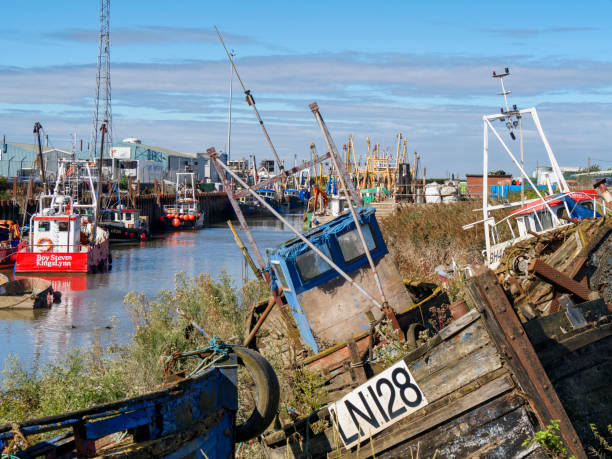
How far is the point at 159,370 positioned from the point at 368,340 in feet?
11.6

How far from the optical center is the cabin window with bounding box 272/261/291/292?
31.3ft

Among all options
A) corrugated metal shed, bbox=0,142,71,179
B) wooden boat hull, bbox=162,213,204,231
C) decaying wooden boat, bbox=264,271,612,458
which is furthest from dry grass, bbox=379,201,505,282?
corrugated metal shed, bbox=0,142,71,179

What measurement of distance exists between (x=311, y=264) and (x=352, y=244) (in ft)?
2.36

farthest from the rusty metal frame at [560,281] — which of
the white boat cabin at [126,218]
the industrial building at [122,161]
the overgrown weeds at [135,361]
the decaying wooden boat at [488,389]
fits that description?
the industrial building at [122,161]

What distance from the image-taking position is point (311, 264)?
9438 millimetres

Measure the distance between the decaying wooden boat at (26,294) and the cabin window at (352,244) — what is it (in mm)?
16633

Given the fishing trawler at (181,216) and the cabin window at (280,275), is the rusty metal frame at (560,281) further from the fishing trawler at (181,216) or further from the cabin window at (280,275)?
the fishing trawler at (181,216)

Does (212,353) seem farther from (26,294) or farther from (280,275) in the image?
(26,294)

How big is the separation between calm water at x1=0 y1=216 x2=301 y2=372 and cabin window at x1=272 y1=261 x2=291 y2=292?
386 cm

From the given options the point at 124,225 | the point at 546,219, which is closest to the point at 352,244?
the point at 546,219

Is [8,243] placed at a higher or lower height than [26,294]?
higher

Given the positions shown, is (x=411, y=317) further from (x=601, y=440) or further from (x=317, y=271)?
(x=601, y=440)

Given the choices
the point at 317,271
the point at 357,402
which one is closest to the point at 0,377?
the point at 317,271

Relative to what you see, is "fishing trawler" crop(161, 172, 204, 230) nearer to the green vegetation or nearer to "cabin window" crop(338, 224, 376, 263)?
"cabin window" crop(338, 224, 376, 263)
